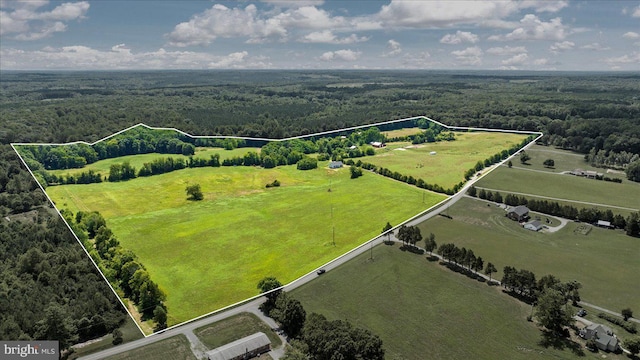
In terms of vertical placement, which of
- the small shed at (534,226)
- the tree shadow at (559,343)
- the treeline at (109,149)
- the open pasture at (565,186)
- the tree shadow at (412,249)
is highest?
the treeline at (109,149)

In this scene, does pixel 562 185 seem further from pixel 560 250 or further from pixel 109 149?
pixel 109 149

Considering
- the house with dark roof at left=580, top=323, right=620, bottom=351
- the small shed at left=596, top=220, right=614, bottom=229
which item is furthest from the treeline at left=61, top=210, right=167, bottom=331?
the small shed at left=596, top=220, right=614, bottom=229

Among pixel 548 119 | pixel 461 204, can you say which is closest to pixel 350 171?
pixel 461 204

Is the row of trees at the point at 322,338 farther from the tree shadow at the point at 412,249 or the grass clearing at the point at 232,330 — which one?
the tree shadow at the point at 412,249

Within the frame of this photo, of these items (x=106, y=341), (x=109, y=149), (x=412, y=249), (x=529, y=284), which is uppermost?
(x=109, y=149)

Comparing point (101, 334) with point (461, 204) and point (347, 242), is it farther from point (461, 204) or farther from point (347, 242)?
point (461, 204)

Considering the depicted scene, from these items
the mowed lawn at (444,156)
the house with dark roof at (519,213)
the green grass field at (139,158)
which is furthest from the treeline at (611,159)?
the green grass field at (139,158)

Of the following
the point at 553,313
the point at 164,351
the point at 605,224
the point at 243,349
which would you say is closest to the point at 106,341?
the point at 164,351

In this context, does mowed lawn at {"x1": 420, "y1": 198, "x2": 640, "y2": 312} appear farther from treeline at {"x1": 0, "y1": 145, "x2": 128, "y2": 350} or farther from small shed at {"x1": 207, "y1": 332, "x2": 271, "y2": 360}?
treeline at {"x1": 0, "y1": 145, "x2": 128, "y2": 350}
